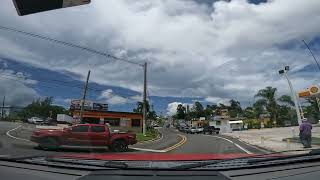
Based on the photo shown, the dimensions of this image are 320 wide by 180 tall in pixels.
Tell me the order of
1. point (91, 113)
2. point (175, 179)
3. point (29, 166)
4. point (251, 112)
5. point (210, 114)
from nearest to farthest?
point (175, 179)
point (29, 166)
point (91, 113)
point (251, 112)
point (210, 114)

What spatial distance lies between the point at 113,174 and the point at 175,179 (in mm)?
488

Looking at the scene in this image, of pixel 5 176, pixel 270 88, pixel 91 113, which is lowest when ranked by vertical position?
pixel 5 176

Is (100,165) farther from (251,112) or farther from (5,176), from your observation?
(251,112)

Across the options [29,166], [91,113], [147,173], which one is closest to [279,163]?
[147,173]

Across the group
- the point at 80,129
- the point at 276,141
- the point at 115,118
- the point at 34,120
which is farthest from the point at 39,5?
the point at 115,118

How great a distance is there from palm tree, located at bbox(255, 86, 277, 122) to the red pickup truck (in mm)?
65889

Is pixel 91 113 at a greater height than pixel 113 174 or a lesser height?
greater

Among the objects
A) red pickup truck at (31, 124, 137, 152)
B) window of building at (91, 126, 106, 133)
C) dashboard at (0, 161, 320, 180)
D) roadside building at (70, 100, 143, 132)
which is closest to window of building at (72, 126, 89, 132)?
red pickup truck at (31, 124, 137, 152)

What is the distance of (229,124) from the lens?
92.2 m

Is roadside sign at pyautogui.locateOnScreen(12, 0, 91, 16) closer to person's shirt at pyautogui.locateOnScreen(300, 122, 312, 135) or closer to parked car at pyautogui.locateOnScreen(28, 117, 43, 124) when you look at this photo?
person's shirt at pyautogui.locateOnScreen(300, 122, 312, 135)

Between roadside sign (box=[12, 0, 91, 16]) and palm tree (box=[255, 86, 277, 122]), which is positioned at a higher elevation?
palm tree (box=[255, 86, 277, 122])

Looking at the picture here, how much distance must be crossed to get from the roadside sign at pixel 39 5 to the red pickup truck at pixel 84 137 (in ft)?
30.3

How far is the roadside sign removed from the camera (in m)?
4.06

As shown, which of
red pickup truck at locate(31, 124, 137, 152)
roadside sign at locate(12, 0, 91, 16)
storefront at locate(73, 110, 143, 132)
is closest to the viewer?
roadside sign at locate(12, 0, 91, 16)
